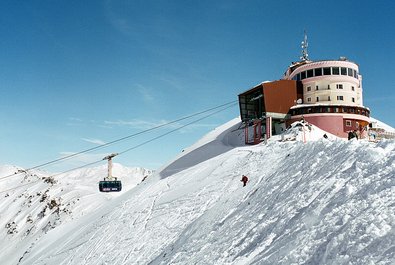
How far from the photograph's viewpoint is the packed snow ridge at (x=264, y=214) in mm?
9281

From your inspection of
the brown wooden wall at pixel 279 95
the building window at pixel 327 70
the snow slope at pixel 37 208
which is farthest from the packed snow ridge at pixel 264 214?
the snow slope at pixel 37 208

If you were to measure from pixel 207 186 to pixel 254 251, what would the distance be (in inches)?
561

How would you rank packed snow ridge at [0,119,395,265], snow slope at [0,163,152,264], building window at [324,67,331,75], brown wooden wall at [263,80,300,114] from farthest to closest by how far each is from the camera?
1. snow slope at [0,163,152,264]
2. building window at [324,67,331,75]
3. brown wooden wall at [263,80,300,114]
4. packed snow ridge at [0,119,395,265]

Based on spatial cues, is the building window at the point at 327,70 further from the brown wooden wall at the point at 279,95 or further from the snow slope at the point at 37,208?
the snow slope at the point at 37,208

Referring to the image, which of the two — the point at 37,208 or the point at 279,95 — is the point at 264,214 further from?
the point at 37,208

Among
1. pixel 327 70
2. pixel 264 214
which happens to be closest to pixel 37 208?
pixel 327 70

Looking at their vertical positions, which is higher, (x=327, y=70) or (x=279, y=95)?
(x=327, y=70)

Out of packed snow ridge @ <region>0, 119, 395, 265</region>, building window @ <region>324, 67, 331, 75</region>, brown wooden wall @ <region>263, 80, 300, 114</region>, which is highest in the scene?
building window @ <region>324, 67, 331, 75</region>

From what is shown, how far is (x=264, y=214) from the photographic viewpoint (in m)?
14.2

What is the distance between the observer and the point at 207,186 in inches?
1013

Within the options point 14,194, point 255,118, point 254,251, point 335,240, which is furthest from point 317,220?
point 14,194

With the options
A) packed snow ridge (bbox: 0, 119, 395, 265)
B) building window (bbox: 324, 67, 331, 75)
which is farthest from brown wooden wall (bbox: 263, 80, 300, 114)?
packed snow ridge (bbox: 0, 119, 395, 265)

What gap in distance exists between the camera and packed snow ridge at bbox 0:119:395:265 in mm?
9281

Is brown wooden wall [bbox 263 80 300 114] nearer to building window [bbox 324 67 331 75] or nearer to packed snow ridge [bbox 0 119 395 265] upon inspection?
building window [bbox 324 67 331 75]
